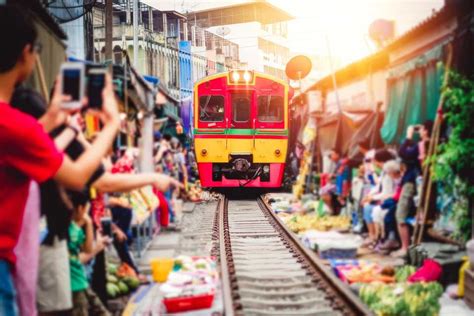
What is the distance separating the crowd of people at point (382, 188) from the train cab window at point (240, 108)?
2.73 metres

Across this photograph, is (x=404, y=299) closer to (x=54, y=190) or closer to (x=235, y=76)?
(x=235, y=76)

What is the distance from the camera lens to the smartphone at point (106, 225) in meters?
2.70

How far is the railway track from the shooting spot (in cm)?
443

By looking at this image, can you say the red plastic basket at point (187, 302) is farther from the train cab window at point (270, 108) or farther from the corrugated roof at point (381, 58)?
the corrugated roof at point (381, 58)

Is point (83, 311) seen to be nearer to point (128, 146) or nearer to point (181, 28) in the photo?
point (128, 146)

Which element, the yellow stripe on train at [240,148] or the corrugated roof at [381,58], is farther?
the corrugated roof at [381,58]

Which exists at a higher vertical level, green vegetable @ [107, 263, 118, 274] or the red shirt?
the red shirt

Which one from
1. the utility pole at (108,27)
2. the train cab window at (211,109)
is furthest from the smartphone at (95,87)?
the train cab window at (211,109)

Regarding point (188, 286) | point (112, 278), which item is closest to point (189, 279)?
point (188, 286)

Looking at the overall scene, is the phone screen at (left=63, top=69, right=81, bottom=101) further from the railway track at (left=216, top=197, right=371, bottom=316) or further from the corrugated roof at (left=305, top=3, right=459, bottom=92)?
the corrugated roof at (left=305, top=3, right=459, bottom=92)

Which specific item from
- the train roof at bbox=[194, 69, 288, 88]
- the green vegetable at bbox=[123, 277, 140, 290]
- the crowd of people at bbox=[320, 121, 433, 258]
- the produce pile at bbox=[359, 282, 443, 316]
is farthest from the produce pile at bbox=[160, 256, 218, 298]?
the crowd of people at bbox=[320, 121, 433, 258]

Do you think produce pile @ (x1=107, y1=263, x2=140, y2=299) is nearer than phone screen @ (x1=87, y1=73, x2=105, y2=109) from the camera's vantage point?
No

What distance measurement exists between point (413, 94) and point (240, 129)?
2.92m

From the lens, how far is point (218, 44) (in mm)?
3945
